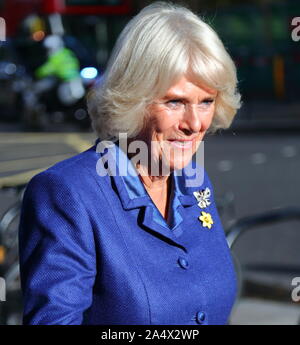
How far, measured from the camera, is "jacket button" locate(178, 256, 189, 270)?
7.99 ft

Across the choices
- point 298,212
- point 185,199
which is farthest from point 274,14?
point 185,199

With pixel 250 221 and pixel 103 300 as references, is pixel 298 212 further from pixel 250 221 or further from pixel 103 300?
pixel 103 300

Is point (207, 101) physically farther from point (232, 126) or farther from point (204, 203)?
point (232, 126)

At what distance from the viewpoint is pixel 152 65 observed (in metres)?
2.40

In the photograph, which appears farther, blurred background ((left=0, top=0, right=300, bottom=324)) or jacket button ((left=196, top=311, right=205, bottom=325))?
blurred background ((left=0, top=0, right=300, bottom=324))

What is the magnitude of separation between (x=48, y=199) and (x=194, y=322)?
0.45 meters

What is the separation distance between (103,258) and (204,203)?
1.55 ft

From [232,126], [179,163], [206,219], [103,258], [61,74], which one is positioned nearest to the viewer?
[103,258]

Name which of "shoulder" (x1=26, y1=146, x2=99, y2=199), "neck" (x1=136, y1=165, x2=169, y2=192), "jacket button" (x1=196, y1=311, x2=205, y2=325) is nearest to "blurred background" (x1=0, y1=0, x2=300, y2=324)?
"neck" (x1=136, y1=165, x2=169, y2=192)

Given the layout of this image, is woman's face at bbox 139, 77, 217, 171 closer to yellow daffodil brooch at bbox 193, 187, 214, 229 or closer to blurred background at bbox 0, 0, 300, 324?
yellow daffodil brooch at bbox 193, 187, 214, 229

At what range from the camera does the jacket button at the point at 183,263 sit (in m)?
2.44

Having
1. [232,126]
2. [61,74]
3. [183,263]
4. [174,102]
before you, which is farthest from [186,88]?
[232,126]

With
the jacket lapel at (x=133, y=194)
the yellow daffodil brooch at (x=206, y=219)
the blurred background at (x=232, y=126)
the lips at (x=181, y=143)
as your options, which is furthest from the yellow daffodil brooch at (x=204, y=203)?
the blurred background at (x=232, y=126)

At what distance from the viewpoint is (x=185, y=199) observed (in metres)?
2.62
